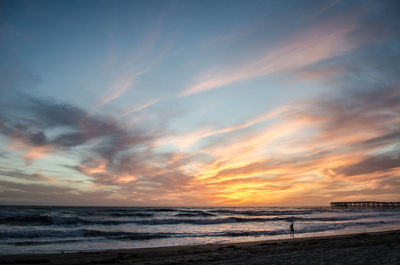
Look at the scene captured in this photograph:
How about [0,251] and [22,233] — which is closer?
[0,251]

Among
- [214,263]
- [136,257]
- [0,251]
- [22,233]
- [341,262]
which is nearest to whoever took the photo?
[341,262]

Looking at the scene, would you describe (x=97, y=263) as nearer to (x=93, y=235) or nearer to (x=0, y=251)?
(x=0, y=251)

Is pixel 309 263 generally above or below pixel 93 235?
above

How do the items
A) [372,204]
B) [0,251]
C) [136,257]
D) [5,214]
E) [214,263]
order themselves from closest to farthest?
[214,263]
[136,257]
[0,251]
[5,214]
[372,204]

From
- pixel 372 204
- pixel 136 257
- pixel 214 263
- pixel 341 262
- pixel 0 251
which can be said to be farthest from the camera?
pixel 372 204

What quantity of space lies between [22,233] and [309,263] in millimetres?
24821

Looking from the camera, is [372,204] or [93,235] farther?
[372,204]

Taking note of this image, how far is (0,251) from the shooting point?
1562 cm

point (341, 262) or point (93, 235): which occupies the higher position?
point (341, 262)

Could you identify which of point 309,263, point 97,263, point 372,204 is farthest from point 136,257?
point 372,204

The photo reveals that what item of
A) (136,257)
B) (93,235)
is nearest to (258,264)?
(136,257)

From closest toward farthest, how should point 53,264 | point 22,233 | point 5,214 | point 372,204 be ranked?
1. point 53,264
2. point 22,233
3. point 5,214
4. point 372,204

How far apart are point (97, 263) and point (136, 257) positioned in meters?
2.07

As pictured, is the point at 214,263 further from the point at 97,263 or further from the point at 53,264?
the point at 53,264
